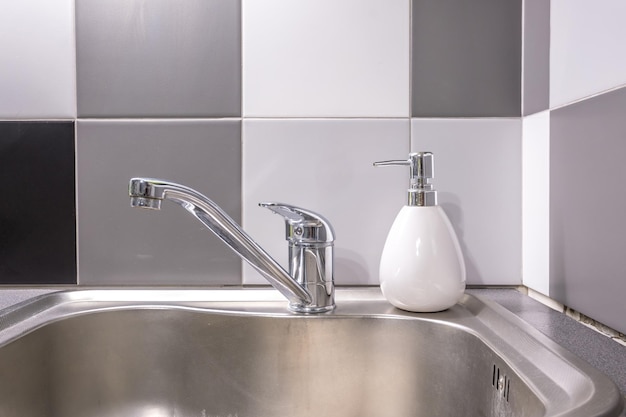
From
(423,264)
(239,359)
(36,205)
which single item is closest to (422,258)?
(423,264)

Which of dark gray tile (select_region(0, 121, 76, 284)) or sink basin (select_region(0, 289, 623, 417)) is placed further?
dark gray tile (select_region(0, 121, 76, 284))

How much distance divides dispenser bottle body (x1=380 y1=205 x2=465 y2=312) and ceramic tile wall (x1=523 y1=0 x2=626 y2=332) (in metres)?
0.14

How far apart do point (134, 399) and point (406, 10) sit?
638mm

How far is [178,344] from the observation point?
0.61m

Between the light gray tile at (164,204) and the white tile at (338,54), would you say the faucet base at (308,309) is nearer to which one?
the light gray tile at (164,204)

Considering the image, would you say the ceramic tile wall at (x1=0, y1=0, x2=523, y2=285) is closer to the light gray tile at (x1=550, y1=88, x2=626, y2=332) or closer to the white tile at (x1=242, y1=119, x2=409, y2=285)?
the white tile at (x1=242, y1=119, x2=409, y2=285)

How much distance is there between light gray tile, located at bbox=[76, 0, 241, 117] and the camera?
726mm

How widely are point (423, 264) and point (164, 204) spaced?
1.27 ft

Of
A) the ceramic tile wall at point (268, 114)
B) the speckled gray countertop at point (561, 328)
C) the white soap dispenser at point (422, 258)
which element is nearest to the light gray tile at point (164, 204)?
the ceramic tile wall at point (268, 114)

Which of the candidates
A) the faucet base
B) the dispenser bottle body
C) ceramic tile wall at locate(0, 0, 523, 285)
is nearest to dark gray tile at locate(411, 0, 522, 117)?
ceramic tile wall at locate(0, 0, 523, 285)

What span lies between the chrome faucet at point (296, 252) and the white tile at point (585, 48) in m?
0.33

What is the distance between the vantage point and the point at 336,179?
0.72 meters

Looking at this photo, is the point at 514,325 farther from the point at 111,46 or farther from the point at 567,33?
the point at 111,46

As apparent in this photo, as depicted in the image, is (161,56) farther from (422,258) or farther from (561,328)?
(561,328)
